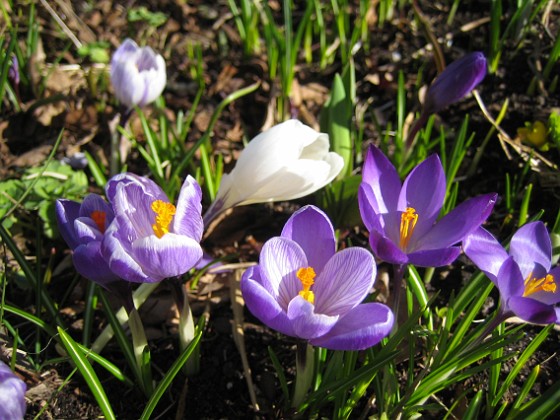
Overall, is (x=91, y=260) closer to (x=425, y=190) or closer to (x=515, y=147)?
(x=425, y=190)

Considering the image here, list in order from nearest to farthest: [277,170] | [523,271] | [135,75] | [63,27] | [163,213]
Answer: [163,213], [523,271], [277,170], [135,75], [63,27]

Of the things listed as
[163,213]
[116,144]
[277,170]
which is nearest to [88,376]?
Answer: [163,213]

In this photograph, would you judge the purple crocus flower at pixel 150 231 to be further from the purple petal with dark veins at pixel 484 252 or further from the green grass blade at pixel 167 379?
the purple petal with dark veins at pixel 484 252

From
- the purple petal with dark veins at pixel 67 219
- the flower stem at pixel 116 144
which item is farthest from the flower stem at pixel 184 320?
the flower stem at pixel 116 144

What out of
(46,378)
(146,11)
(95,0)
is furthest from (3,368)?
(95,0)

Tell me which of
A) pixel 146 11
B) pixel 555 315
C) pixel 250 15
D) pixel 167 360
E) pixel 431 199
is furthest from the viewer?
pixel 146 11

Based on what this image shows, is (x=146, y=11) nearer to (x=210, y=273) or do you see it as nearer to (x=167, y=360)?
(x=210, y=273)
